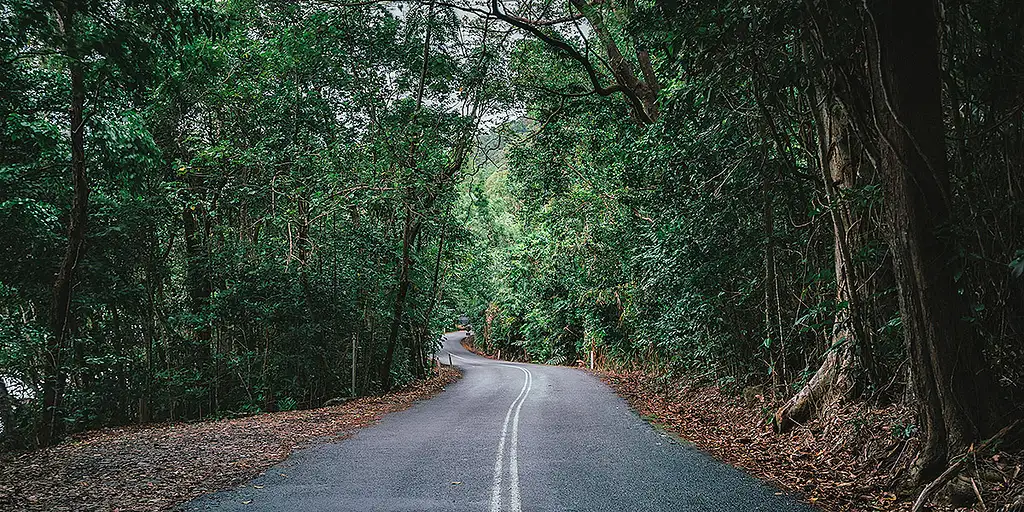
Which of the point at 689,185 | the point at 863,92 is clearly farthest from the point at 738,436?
the point at 863,92

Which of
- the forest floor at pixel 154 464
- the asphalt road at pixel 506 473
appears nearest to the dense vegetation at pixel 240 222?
the forest floor at pixel 154 464

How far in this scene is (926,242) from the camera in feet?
19.5

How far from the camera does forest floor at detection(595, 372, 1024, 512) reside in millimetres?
5535

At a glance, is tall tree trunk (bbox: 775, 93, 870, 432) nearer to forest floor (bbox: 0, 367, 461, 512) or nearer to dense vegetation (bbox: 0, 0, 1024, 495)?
dense vegetation (bbox: 0, 0, 1024, 495)

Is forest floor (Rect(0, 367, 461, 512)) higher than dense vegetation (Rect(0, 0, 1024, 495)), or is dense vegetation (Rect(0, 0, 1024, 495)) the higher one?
dense vegetation (Rect(0, 0, 1024, 495))

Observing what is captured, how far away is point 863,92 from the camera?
6.96 m

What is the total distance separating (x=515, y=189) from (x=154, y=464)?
15011 millimetres

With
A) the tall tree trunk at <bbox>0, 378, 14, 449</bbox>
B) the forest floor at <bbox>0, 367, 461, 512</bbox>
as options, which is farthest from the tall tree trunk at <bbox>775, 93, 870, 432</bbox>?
the tall tree trunk at <bbox>0, 378, 14, 449</bbox>

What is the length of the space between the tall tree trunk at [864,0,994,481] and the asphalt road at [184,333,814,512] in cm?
160

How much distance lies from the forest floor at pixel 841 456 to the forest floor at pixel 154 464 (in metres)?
6.41

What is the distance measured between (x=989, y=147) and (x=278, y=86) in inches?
568

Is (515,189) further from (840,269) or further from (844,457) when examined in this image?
(844,457)

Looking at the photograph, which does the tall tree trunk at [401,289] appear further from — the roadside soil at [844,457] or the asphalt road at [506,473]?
the roadside soil at [844,457]

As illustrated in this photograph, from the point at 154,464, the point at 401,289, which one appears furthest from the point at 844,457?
the point at 401,289
